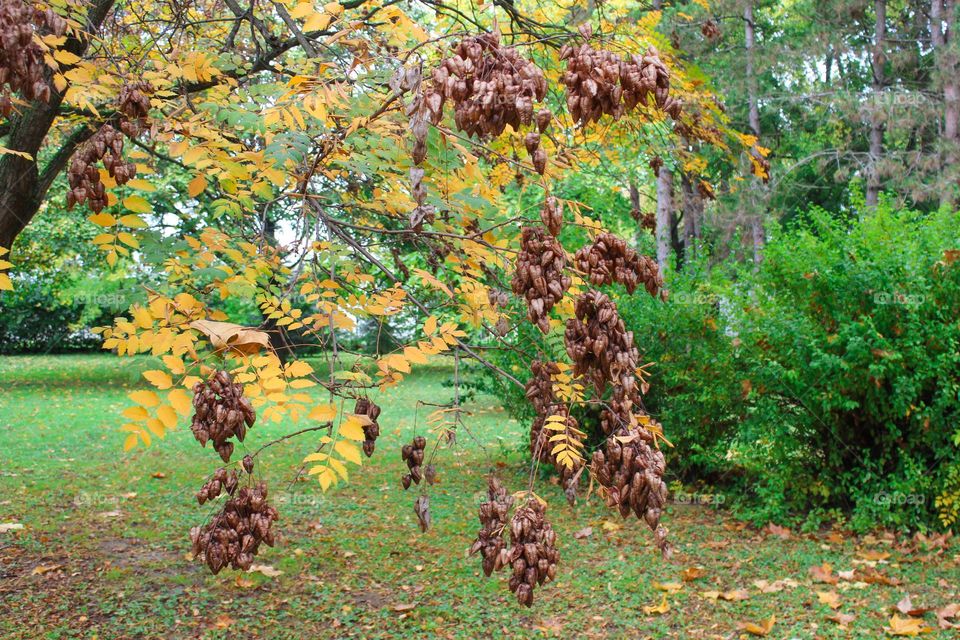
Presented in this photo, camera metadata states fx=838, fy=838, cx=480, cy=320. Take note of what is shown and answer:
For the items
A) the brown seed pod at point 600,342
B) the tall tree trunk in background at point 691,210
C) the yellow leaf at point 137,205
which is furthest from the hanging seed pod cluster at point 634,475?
the tall tree trunk in background at point 691,210

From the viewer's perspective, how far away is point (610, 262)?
2.69m

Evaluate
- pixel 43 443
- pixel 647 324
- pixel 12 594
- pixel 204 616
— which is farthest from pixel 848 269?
pixel 43 443

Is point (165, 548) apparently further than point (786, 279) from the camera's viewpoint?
No

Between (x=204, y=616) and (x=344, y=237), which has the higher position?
(x=344, y=237)

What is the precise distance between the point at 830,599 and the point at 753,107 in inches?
603

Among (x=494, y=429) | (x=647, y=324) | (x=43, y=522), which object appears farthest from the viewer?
(x=494, y=429)

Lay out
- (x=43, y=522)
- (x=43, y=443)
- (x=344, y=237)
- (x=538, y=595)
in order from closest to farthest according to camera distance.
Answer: (x=344, y=237) → (x=538, y=595) → (x=43, y=522) → (x=43, y=443)

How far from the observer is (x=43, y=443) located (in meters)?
10.2

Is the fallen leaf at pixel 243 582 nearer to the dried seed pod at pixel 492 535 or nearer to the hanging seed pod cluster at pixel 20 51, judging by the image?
the dried seed pod at pixel 492 535

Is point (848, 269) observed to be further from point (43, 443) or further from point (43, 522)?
point (43, 443)

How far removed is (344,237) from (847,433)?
201 inches

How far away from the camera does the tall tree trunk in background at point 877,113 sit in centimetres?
1642
